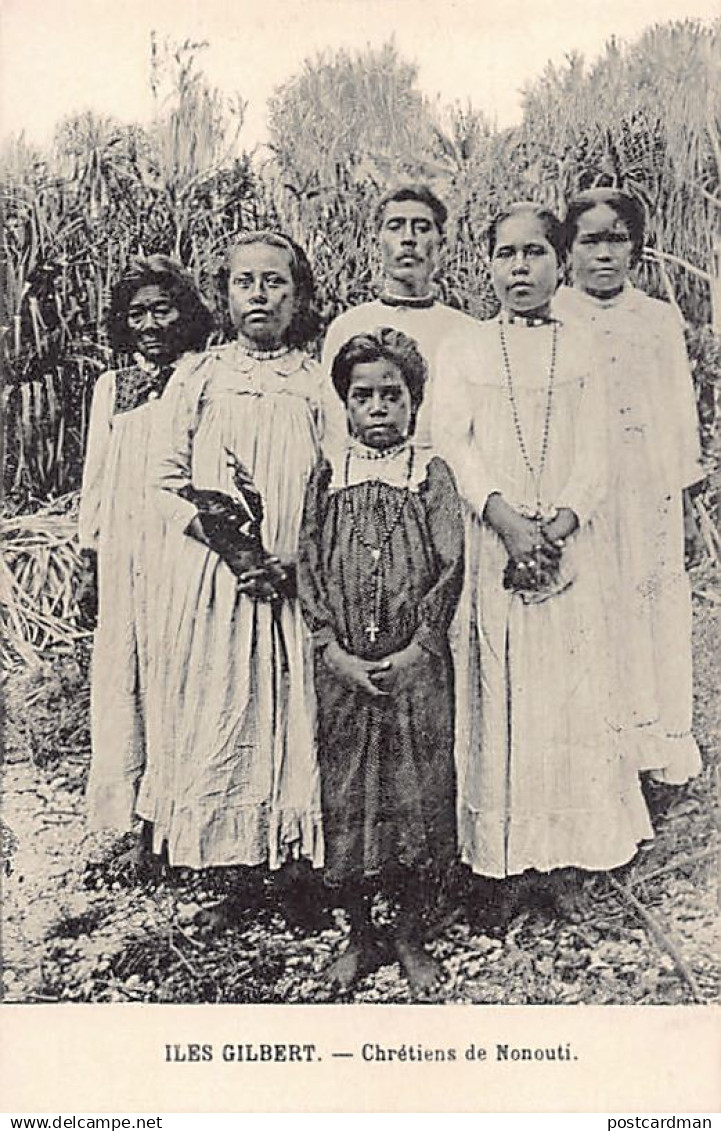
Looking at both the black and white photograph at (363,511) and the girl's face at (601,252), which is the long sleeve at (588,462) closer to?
the black and white photograph at (363,511)

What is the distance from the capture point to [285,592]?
3418 millimetres

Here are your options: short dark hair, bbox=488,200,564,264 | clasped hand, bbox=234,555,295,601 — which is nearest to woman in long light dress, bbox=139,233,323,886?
clasped hand, bbox=234,555,295,601

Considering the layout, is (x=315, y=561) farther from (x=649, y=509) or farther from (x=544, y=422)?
(x=649, y=509)

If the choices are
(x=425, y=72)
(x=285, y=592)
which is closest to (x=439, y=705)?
(x=285, y=592)

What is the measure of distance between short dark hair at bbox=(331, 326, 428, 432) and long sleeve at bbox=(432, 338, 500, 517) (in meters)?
0.05

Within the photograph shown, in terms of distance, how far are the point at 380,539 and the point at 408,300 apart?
621mm

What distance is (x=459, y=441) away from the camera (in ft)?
11.2

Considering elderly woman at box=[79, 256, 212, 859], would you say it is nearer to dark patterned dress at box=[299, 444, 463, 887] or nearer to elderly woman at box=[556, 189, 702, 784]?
dark patterned dress at box=[299, 444, 463, 887]

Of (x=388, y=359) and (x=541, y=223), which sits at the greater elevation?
(x=541, y=223)

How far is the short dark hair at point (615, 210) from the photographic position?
3453 millimetres

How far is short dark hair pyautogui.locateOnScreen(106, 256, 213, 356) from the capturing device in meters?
3.48

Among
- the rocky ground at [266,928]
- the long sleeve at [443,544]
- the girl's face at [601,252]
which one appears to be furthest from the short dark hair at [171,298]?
the girl's face at [601,252]

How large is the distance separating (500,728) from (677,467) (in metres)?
0.81

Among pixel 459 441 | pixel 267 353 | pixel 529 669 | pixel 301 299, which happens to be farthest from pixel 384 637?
pixel 301 299
